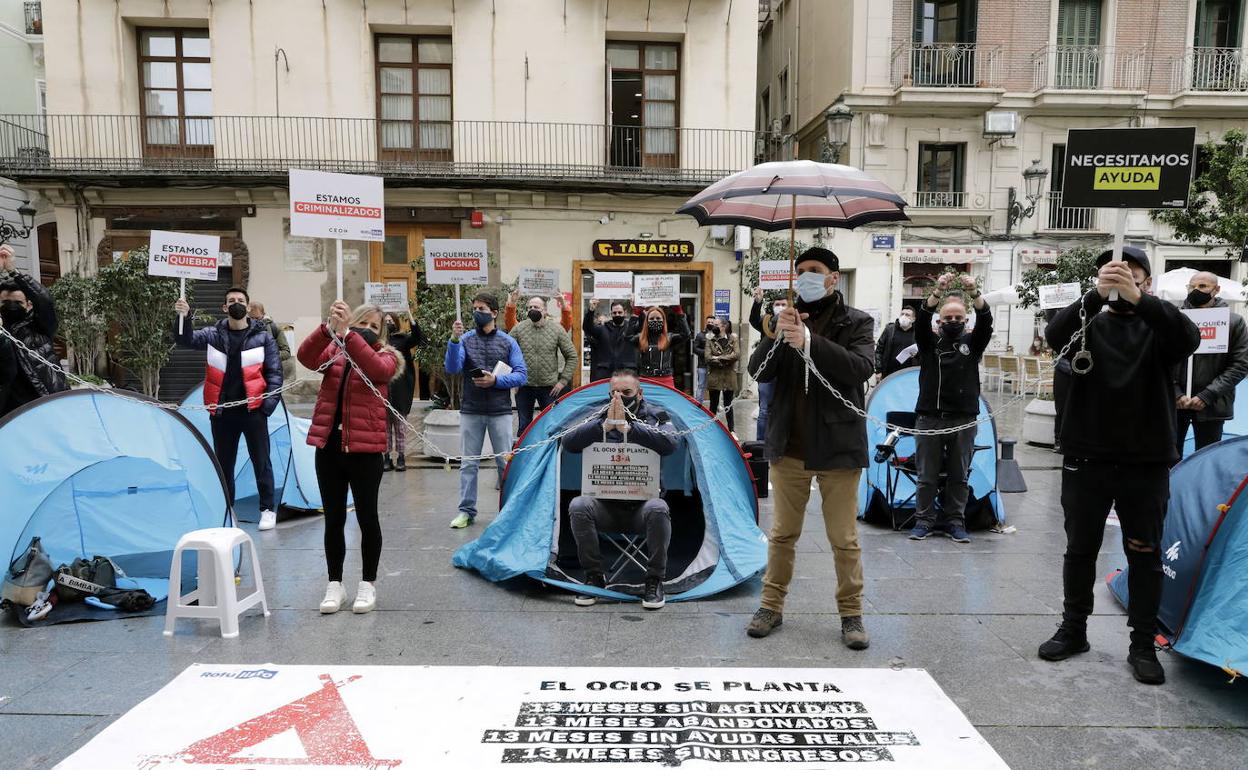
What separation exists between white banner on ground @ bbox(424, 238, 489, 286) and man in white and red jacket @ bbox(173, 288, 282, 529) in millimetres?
2226

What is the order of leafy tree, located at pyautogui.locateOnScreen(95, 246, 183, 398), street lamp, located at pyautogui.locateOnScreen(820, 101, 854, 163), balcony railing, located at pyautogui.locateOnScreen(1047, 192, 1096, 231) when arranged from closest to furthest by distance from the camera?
leafy tree, located at pyautogui.locateOnScreen(95, 246, 183, 398) → street lamp, located at pyautogui.locateOnScreen(820, 101, 854, 163) → balcony railing, located at pyautogui.locateOnScreen(1047, 192, 1096, 231)

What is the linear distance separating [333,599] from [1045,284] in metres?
17.1

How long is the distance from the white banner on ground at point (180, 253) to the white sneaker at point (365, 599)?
3410 millimetres

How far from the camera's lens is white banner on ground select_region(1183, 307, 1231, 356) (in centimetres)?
627

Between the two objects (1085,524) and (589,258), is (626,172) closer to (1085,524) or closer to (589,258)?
(589,258)

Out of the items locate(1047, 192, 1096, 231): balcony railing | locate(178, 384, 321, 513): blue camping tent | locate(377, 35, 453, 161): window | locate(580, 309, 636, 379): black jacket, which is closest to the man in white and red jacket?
locate(178, 384, 321, 513): blue camping tent

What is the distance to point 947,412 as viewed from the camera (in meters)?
6.42

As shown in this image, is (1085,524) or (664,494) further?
(664,494)

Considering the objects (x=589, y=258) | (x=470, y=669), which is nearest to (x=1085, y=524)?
(x=470, y=669)

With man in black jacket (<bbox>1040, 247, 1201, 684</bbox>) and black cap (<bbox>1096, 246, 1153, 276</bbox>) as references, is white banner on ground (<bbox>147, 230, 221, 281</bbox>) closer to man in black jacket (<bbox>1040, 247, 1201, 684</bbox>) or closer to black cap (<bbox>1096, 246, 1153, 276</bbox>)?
man in black jacket (<bbox>1040, 247, 1201, 684</bbox>)

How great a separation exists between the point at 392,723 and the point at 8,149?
19857mm

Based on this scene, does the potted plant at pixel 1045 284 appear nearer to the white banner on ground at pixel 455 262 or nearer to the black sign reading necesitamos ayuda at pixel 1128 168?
the black sign reading necesitamos ayuda at pixel 1128 168

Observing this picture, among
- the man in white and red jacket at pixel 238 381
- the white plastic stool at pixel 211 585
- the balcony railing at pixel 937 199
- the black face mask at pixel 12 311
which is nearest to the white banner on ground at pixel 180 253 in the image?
the man in white and red jacket at pixel 238 381

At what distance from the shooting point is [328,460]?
15.4 ft
